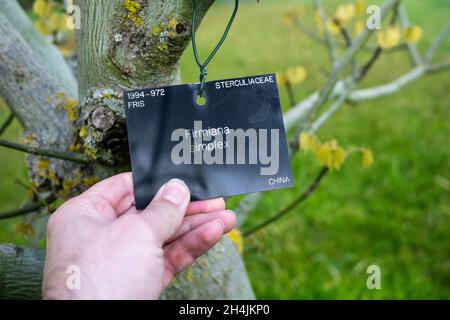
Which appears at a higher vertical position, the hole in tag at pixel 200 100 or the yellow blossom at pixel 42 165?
the hole in tag at pixel 200 100

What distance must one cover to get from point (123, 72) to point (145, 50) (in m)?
0.08

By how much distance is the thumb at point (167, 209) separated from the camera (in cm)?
93

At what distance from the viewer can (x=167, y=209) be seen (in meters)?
0.94

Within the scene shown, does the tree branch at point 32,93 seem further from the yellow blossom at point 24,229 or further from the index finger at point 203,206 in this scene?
the index finger at point 203,206

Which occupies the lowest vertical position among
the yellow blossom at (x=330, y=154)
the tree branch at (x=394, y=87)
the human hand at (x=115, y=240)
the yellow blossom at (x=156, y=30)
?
the human hand at (x=115, y=240)

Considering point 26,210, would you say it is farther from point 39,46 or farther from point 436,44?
point 436,44

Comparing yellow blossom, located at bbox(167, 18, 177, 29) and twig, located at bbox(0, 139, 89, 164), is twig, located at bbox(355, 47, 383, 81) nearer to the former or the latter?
yellow blossom, located at bbox(167, 18, 177, 29)

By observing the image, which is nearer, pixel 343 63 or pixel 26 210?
pixel 26 210

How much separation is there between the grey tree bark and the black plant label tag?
94mm

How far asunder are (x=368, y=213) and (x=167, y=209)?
7.14ft

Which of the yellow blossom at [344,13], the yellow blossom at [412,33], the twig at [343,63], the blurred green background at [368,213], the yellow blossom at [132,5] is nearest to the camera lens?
the yellow blossom at [132,5]

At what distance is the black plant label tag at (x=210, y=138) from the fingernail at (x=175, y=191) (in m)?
0.03

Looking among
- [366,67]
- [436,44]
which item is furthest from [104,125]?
[436,44]

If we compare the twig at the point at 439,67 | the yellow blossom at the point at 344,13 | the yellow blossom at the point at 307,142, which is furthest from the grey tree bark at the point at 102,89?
the twig at the point at 439,67
